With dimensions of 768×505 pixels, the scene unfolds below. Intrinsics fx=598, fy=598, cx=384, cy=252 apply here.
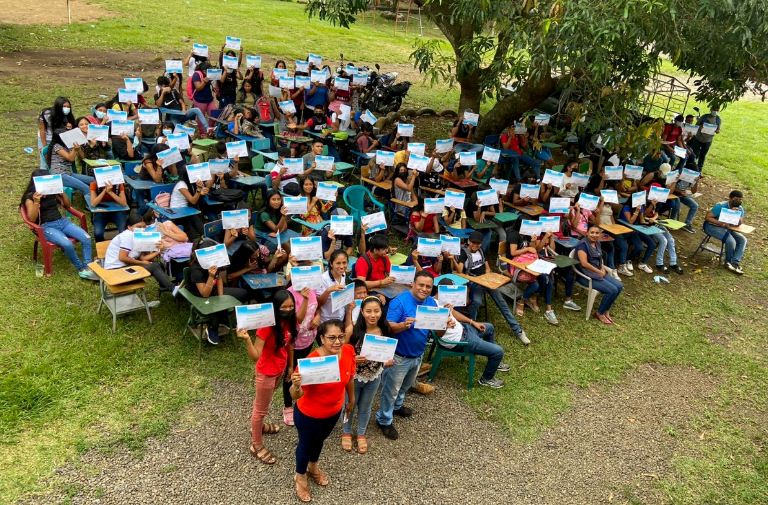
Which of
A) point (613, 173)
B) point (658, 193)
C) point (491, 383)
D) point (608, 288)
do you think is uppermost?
point (613, 173)

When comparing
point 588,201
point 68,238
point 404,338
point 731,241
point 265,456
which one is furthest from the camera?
point 731,241

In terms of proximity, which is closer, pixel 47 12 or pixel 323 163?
pixel 323 163

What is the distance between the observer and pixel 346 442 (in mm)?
5750

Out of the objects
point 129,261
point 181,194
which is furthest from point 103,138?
point 129,261

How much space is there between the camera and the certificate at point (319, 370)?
430cm

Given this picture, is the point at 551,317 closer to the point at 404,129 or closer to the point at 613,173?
the point at 613,173

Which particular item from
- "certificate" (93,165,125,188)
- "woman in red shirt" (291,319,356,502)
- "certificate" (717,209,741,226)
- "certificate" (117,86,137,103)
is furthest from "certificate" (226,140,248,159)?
"certificate" (717,209,741,226)

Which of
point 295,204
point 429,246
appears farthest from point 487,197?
point 295,204

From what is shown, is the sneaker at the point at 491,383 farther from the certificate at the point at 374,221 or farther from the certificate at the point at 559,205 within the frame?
the certificate at the point at 559,205

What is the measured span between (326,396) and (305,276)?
1522 mm

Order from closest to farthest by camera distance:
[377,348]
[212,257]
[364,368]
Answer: [377,348]
[364,368]
[212,257]

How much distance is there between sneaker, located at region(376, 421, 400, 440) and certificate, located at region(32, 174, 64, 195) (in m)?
5.08

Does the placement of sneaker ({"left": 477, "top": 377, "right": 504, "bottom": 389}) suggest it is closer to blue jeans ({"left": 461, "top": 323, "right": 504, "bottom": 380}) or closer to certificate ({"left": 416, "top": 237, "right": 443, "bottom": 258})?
blue jeans ({"left": 461, "top": 323, "right": 504, "bottom": 380})

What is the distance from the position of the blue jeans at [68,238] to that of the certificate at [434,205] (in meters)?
4.66
